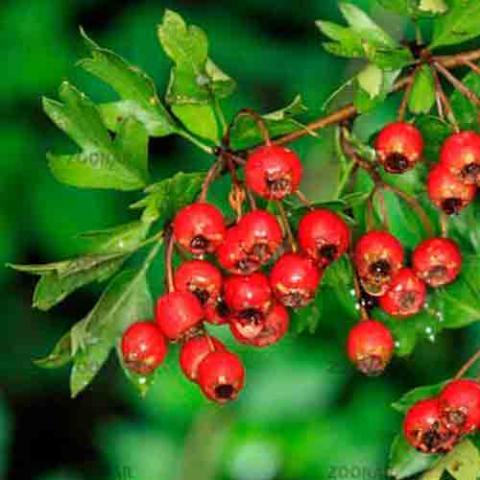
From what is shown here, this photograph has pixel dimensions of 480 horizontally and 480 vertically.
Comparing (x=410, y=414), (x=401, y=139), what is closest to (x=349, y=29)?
(x=401, y=139)

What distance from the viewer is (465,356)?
10.8 feet

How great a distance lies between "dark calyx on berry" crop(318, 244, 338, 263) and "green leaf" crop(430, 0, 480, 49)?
1.07ft

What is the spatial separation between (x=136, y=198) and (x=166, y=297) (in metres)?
1.32

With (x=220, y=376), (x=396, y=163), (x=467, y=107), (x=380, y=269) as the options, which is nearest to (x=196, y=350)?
(x=220, y=376)

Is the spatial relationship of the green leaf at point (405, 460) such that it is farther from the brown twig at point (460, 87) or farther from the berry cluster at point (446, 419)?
the brown twig at point (460, 87)

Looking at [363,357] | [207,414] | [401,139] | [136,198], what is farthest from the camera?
[136,198]

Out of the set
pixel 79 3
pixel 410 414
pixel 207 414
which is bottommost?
pixel 207 414

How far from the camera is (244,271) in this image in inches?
80.3

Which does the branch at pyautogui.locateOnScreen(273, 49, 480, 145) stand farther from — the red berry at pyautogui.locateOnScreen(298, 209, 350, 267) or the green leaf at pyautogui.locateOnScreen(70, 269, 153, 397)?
the green leaf at pyautogui.locateOnScreen(70, 269, 153, 397)

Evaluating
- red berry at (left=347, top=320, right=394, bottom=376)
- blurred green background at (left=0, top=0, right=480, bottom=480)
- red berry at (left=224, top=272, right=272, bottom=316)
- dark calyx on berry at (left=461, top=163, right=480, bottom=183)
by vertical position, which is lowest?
blurred green background at (left=0, top=0, right=480, bottom=480)

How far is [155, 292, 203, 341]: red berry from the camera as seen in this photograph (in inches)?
80.6

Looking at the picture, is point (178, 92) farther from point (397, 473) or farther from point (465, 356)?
point (465, 356)

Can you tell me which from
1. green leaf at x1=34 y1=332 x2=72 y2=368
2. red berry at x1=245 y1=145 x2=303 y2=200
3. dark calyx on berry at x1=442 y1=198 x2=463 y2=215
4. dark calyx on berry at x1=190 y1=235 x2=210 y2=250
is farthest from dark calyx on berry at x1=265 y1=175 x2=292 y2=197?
green leaf at x1=34 y1=332 x2=72 y2=368

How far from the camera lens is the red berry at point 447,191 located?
205 centimetres
